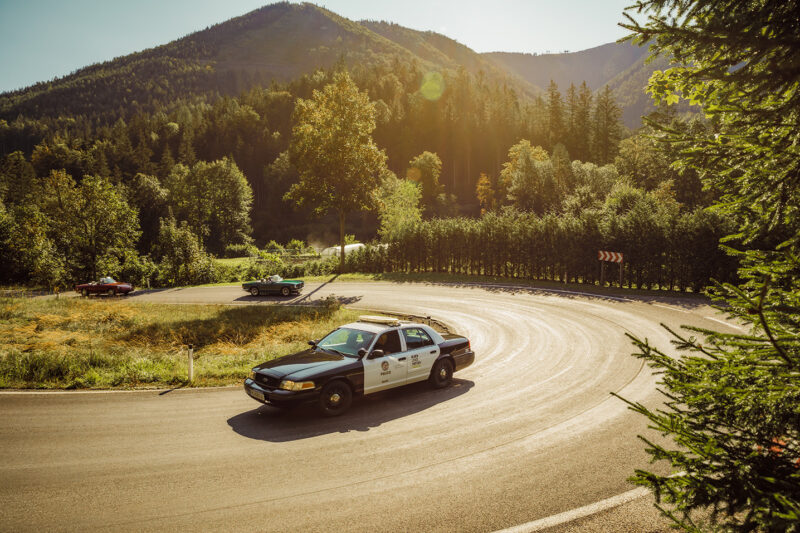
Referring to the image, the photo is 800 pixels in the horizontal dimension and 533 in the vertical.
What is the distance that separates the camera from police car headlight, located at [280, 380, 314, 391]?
373 inches

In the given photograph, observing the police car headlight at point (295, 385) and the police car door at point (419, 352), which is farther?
the police car door at point (419, 352)

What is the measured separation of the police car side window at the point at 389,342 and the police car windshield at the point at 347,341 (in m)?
0.24

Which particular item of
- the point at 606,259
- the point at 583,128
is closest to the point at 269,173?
the point at 583,128

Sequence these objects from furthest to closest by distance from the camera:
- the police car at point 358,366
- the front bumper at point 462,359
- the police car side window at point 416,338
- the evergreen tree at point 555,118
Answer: the evergreen tree at point 555,118, the front bumper at point 462,359, the police car side window at point 416,338, the police car at point 358,366

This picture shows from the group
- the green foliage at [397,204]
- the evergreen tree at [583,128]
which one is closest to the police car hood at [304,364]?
the green foliage at [397,204]

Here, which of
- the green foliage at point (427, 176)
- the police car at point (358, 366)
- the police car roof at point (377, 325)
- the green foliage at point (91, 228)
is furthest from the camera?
the green foliage at point (427, 176)

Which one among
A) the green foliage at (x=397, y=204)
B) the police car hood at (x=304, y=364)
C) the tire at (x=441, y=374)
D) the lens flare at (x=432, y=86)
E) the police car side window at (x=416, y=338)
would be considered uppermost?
the lens flare at (x=432, y=86)

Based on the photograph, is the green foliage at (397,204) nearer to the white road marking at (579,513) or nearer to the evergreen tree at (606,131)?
the evergreen tree at (606,131)

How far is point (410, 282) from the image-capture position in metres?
34.6

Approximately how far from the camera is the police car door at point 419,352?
11.5 metres

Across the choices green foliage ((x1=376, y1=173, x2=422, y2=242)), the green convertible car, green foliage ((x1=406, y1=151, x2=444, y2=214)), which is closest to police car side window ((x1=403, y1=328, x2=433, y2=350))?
the green convertible car

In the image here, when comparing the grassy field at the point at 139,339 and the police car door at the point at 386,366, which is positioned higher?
the police car door at the point at 386,366

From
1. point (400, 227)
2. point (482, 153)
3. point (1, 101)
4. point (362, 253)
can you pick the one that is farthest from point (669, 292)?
point (1, 101)

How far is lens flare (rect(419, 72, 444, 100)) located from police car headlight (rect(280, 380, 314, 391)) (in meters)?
128
